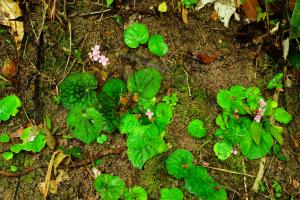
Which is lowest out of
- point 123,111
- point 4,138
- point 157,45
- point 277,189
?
point 277,189

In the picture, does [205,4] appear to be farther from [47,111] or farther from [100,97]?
[47,111]

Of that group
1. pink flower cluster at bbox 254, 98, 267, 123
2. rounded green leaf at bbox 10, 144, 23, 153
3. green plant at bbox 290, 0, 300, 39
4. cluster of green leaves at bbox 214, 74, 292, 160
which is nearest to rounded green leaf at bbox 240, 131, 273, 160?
cluster of green leaves at bbox 214, 74, 292, 160

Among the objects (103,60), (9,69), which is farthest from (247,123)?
(9,69)

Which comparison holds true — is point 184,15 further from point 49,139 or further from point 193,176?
point 49,139

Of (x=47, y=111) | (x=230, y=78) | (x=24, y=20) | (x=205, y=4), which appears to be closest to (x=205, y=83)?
(x=230, y=78)

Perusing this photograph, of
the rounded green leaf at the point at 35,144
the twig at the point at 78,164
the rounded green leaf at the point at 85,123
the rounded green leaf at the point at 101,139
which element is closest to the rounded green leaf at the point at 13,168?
the twig at the point at 78,164

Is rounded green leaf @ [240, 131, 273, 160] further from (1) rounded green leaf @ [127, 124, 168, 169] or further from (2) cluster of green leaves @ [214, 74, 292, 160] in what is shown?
(1) rounded green leaf @ [127, 124, 168, 169]
